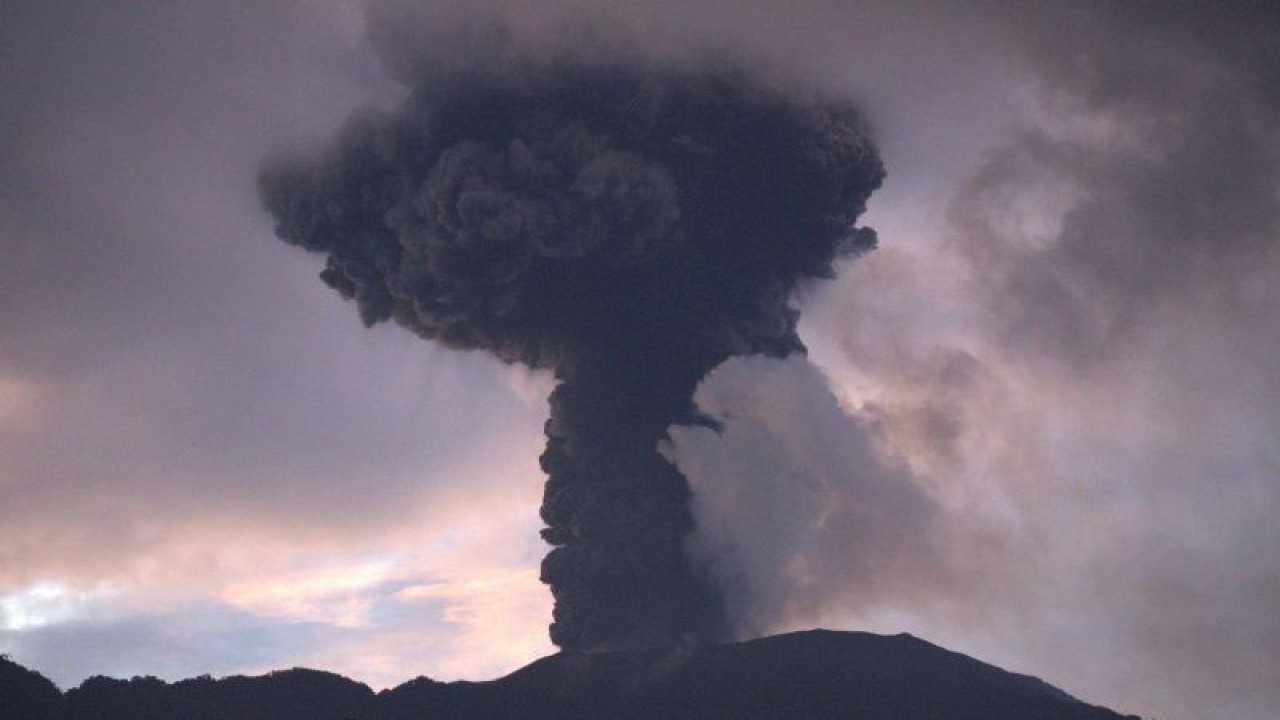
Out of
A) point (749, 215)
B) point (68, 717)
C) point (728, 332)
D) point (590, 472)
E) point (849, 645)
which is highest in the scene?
point (749, 215)

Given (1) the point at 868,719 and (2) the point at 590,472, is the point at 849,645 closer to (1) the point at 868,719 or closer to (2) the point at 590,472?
(1) the point at 868,719

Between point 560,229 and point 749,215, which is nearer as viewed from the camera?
point 560,229

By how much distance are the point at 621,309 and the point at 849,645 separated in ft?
79.1

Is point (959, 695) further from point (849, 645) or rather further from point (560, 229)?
point (560, 229)

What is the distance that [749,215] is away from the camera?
80375 millimetres

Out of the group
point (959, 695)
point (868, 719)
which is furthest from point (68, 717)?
point (959, 695)

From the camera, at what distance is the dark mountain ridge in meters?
72.2

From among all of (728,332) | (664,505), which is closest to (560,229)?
(728,332)

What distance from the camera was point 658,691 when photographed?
236ft

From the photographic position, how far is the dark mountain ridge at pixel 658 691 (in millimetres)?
72188

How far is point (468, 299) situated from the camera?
77000 millimetres

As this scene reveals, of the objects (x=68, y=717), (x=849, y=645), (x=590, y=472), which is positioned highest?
(x=590, y=472)

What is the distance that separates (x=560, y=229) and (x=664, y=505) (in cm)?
1631

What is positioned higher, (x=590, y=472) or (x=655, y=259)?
(x=655, y=259)
